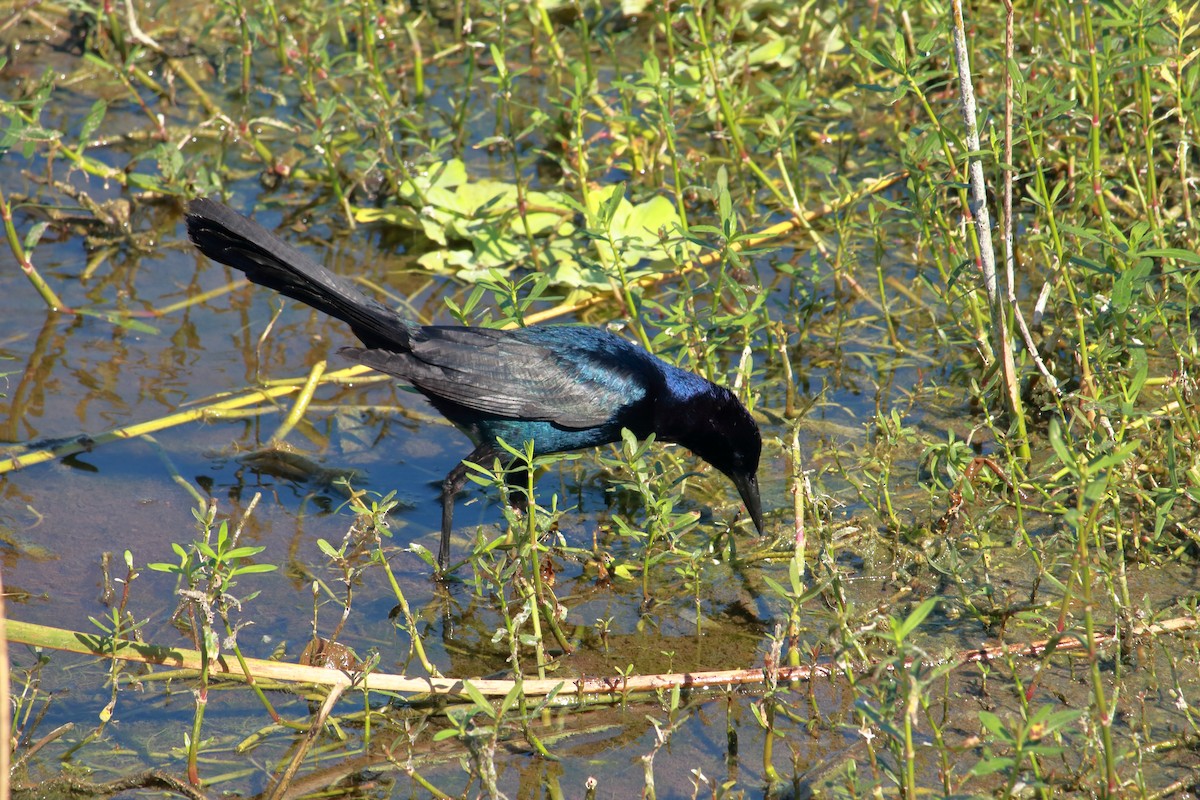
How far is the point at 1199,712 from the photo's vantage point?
3.52 meters

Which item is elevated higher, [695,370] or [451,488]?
[695,370]

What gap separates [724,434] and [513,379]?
2.56 ft

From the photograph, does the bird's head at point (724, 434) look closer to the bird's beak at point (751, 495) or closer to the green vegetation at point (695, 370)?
the bird's beak at point (751, 495)

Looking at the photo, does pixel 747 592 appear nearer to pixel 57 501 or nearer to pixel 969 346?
pixel 969 346

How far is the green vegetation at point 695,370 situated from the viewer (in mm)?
3527

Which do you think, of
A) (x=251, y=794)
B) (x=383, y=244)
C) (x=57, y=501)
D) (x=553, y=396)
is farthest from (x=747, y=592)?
(x=383, y=244)

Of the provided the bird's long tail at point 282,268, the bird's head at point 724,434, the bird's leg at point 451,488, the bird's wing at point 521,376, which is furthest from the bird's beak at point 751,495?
the bird's long tail at point 282,268

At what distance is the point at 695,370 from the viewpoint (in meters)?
5.05

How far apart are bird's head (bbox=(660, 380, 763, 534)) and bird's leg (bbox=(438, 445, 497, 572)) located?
0.65 metres

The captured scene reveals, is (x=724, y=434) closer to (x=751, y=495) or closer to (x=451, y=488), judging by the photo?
(x=751, y=495)

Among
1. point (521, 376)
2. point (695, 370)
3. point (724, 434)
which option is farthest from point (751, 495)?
point (521, 376)

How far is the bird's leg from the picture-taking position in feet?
15.0

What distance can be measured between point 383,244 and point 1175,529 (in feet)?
12.8

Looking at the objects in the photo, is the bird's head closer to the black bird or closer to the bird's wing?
the black bird
